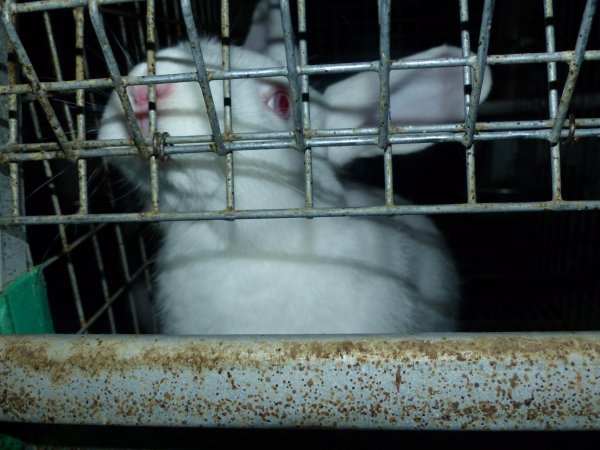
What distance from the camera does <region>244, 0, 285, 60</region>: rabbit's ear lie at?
5.18ft

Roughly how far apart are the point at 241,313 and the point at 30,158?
648 mm

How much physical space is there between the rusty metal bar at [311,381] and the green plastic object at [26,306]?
252 mm

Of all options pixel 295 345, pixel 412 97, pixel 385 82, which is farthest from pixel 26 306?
pixel 412 97

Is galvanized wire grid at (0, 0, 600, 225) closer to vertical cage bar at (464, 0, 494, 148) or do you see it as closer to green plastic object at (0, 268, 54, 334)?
vertical cage bar at (464, 0, 494, 148)

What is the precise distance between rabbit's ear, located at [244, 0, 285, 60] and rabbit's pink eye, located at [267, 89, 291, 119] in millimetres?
348

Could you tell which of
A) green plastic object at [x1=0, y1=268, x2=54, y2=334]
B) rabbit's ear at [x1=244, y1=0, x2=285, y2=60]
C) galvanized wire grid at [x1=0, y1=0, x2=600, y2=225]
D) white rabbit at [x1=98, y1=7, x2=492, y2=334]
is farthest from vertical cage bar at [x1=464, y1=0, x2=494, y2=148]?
rabbit's ear at [x1=244, y1=0, x2=285, y2=60]

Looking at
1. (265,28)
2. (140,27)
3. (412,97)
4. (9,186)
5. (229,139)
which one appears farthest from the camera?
(265,28)

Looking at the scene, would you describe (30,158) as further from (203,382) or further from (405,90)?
(405,90)

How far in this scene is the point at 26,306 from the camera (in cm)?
96

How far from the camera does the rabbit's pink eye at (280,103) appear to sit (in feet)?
3.96

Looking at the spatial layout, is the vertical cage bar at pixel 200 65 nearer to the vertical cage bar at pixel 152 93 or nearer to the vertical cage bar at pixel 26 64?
the vertical cage bar at pixel 152 93

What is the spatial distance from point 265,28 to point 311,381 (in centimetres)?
125

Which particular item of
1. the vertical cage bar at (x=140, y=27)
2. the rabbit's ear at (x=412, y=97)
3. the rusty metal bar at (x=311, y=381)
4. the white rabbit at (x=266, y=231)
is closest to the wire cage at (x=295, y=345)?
the rusty metal bar at (x=311, y=381)

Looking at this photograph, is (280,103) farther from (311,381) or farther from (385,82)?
(311,381)
